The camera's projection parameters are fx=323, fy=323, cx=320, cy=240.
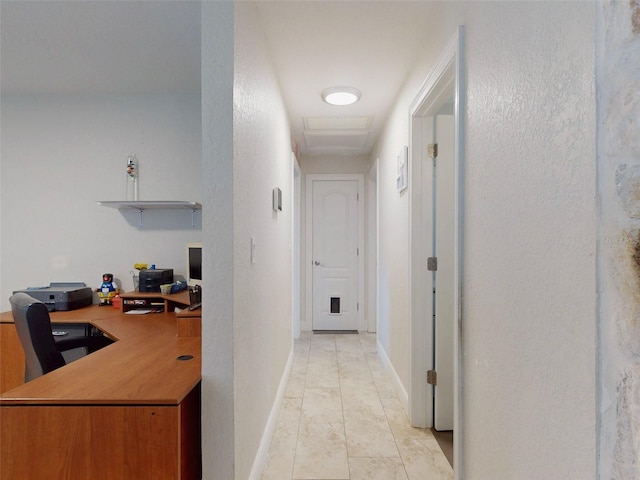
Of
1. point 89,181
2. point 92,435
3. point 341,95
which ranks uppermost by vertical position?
point 341,95

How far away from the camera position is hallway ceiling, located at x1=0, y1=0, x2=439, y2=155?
1684 mm

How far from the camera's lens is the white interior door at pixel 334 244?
14.2 feet

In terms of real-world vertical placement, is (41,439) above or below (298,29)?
below

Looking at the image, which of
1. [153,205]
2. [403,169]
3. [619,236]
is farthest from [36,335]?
[403,169]

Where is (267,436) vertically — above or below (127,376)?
below

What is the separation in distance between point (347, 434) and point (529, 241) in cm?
170

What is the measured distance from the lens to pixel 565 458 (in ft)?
2.50

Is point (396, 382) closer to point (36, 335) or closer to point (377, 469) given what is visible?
→ point (377, 469)

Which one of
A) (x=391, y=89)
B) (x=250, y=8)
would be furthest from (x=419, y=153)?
(x=250, y=8)

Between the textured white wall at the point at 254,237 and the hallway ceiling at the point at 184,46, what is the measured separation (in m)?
0.23

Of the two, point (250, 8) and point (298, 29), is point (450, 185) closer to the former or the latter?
point (298, 29)

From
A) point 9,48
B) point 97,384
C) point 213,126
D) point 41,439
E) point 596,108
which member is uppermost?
point 9,48

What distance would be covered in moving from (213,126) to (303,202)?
3081 millimetres

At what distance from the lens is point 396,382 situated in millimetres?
2584
